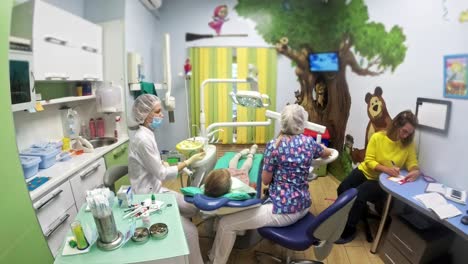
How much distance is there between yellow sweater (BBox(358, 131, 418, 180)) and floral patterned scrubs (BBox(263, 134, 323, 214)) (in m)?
0.92

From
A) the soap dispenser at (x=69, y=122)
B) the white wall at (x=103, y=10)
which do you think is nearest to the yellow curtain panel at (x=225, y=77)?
the white wall at (x=103, y=10)

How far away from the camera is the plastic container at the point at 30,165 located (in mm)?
1629

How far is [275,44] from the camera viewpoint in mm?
3850

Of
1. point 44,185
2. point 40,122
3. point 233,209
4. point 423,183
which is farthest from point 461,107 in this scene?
point 40,122

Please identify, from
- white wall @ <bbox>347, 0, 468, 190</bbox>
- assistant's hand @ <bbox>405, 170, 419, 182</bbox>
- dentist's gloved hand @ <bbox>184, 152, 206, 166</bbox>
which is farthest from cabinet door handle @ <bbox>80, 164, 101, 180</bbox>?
white wall @ <bbox>347, 0, 468, 190</bbox>

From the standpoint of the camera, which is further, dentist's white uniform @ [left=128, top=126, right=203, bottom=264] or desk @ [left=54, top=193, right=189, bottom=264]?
dentist's white uniform @ [left=128, top=126, right=203, bottom=264]

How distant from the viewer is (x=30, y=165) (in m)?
1.65

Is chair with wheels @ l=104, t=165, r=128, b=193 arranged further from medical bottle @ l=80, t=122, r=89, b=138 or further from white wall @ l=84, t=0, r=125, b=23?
white wall @ l=84, t=0, r=125, b=23

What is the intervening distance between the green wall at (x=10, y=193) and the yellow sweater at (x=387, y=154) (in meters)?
2.48

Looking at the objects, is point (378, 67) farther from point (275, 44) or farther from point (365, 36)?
point (275, 44)

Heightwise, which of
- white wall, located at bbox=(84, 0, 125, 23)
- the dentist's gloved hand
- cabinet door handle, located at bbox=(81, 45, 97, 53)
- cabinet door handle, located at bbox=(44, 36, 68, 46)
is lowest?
the dentist's gloved hand

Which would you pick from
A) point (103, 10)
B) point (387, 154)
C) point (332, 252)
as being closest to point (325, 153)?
point (387, 154)

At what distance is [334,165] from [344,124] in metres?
0.64

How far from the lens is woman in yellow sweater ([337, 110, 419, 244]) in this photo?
212cm
